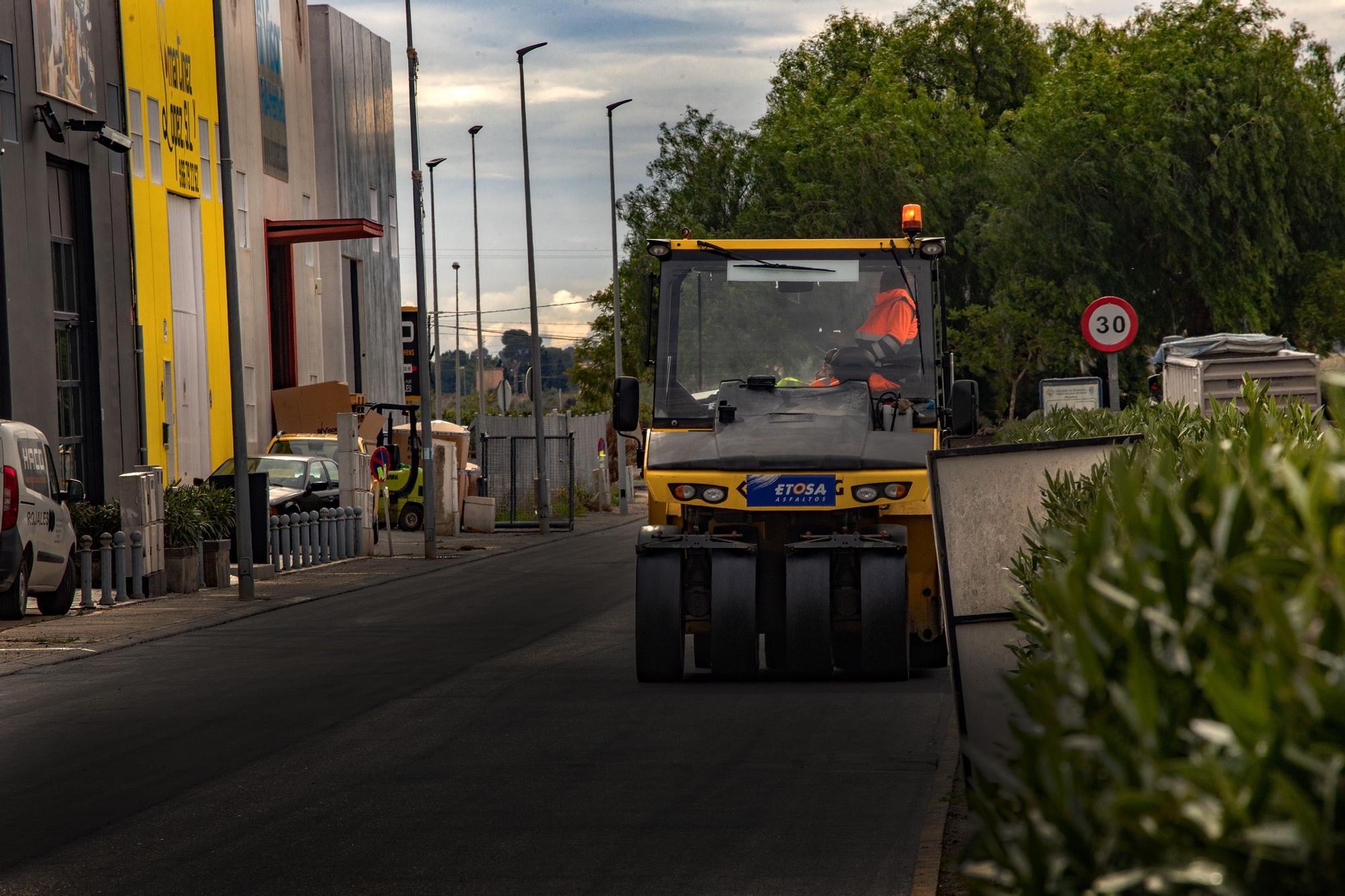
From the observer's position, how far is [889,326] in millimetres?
13797

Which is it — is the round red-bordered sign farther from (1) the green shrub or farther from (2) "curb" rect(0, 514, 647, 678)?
(1) the green shrub

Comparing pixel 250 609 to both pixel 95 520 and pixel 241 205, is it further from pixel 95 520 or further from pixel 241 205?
pixel 241 205

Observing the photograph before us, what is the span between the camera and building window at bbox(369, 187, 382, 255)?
54.6 m

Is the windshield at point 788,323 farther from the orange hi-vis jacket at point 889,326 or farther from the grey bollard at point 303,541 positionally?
the grey bollard at point 303,541

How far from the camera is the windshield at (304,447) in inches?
1441

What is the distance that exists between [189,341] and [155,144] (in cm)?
395

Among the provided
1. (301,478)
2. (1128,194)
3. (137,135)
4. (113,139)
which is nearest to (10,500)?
(113,139)

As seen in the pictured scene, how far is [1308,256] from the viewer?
1641 inches

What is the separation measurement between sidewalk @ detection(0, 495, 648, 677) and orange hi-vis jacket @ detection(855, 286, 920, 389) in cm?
695

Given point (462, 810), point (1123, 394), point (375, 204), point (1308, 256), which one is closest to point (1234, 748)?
point (462, 810)

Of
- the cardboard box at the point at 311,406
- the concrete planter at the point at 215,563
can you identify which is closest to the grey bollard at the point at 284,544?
the concrete planter at the point at 215,563

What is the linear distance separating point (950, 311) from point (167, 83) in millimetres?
23318

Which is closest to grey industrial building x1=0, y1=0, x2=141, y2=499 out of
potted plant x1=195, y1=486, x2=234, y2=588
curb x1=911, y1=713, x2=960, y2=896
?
potted plant x1=195, y1=486, x2=234, y2=588

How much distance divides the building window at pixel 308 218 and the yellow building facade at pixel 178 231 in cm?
687
